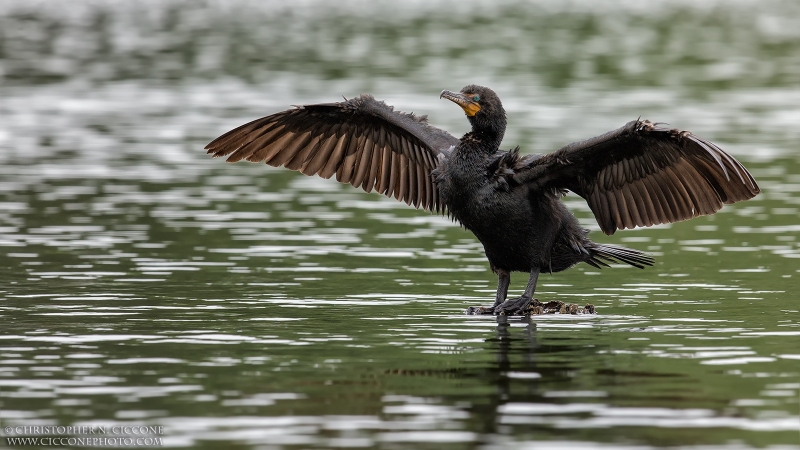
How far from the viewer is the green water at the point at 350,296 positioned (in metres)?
9.18

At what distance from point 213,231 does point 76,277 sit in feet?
11.8

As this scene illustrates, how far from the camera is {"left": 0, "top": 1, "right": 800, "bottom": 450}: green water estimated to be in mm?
9180

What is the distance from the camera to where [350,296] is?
1412 centimetres

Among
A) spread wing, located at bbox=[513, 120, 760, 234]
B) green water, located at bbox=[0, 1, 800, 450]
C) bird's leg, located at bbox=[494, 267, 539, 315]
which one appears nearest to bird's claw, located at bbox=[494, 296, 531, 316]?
bird's leg, located at bbox=[494, 267, 539, 315]

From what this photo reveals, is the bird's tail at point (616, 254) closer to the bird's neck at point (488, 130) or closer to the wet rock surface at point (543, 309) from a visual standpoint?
the wet rock surface at point (543, 309)

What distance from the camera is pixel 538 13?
214 ft

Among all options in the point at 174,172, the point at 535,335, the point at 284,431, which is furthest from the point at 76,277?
the point at 174,172

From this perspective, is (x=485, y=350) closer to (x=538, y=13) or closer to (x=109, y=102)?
(x=109, y=102)

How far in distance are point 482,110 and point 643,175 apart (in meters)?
1.49

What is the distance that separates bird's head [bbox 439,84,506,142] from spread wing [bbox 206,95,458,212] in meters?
1.31

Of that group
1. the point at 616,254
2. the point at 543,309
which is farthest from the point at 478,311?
the point at 616,254

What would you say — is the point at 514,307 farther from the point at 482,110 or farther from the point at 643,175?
the point at 482,110

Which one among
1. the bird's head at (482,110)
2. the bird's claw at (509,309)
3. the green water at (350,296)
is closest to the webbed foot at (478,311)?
the bird's claw at (509,309)

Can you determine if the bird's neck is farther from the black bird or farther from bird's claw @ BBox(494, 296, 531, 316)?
bird's claw @ BBox(494, 296, 531, 316)
